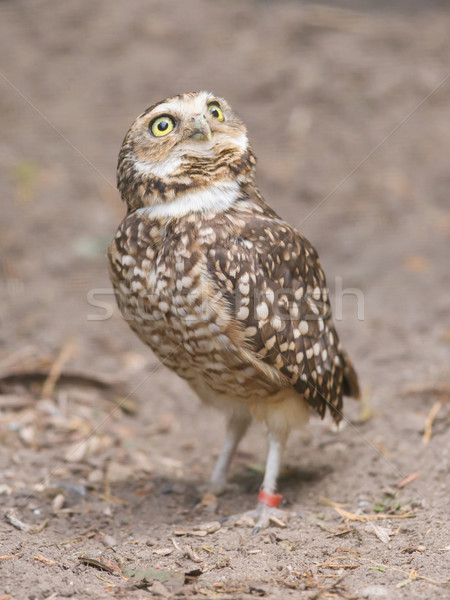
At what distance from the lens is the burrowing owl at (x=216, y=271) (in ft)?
11.2

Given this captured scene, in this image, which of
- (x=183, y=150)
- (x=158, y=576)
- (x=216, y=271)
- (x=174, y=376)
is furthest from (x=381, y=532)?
(x=174, y=376)

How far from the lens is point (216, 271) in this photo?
3396 mm

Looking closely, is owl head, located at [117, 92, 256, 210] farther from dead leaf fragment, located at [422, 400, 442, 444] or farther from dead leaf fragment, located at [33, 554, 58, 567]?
dead leaf fragment, located at [422, 400, 442, 444]

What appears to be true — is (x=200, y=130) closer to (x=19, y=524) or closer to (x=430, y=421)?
(x=19, y=524)

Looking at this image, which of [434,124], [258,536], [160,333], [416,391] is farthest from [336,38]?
[258,536]

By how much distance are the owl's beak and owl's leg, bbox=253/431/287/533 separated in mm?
1645

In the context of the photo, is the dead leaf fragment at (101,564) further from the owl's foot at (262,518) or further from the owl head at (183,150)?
the owl head at (183,150)

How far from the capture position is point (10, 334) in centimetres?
563

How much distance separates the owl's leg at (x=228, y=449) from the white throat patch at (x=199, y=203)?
4.30ft

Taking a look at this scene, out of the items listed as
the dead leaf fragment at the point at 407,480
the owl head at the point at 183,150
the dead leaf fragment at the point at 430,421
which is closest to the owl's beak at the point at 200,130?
the owl head at the point at 183,150

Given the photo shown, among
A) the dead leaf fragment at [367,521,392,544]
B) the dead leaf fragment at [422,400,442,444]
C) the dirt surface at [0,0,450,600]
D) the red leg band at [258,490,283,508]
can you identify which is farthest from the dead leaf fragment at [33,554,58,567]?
the dead leaf fragment at [422,400,442,444]

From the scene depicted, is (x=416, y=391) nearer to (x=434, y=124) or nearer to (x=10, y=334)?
(x=10, y=334)

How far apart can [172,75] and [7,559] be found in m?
6.77

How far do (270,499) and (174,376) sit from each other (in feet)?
6.69
